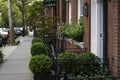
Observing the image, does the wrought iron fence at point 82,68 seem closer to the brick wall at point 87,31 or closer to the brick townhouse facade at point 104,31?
the brick townhouse facade at point 104,31

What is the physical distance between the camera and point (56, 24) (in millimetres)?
23609

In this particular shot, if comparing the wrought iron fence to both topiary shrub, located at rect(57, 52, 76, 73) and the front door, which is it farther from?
the front door

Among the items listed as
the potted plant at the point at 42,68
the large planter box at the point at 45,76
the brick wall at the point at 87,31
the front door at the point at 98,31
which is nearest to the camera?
the front door at the point at 98,31

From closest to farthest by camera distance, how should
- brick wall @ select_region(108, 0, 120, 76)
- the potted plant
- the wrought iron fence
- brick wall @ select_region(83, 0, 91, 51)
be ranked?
brick wall @ select_region(108, 0, 120, 76), the wrought iron fence, the potted plant, brick wall @ select_region(83, 0, 91, 51)

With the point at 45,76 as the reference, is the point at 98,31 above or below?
above

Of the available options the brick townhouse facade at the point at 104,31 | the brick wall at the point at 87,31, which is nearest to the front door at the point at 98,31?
the brick townhouse facade at the point at 104,31

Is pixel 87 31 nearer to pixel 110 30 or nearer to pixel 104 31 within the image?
pixel 104 31

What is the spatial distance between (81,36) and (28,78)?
7.96 ft

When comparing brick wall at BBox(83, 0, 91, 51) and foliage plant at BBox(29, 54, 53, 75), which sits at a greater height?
brick wall at BBox(83, 0, 91, 51)

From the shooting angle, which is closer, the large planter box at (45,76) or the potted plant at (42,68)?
the large planter box at (45,76)

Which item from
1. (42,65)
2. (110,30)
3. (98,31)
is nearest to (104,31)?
(98,31)

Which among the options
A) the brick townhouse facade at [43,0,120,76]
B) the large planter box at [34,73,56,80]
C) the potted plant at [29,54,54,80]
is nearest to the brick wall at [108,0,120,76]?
the brick townhouse facade at [43,0,120,76]

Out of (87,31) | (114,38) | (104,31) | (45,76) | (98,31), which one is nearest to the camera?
(114,38)

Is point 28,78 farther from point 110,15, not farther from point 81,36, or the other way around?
point 110,15
